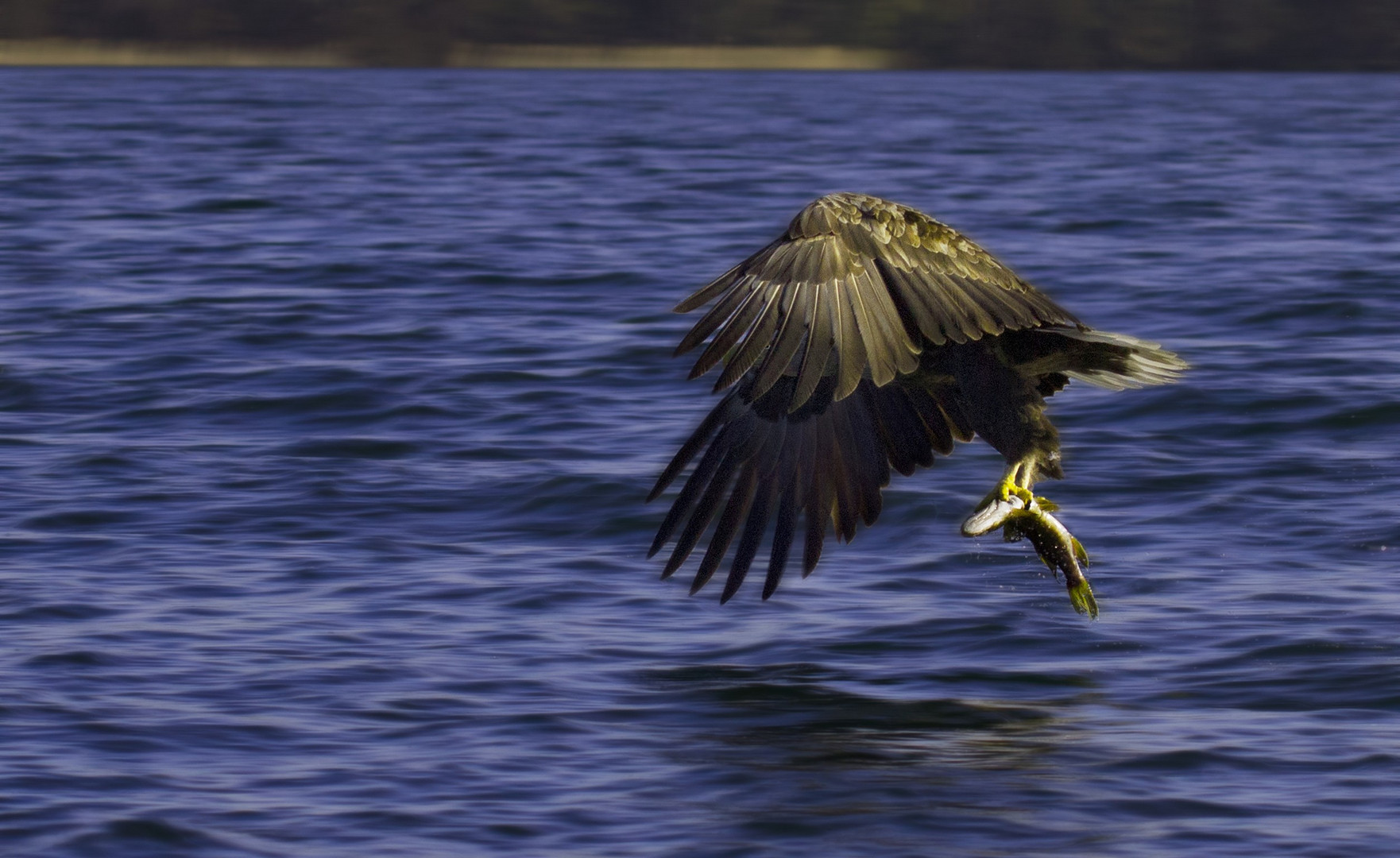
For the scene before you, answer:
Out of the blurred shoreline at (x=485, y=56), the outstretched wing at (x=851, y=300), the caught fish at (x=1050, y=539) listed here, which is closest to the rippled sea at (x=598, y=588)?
the caught fish at (x=1050, y=539)

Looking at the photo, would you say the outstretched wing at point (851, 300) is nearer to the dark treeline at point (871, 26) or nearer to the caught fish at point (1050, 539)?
the caught fish at point (1050, 539)

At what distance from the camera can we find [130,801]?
4.68m

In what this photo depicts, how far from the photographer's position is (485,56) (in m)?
59.2

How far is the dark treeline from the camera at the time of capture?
57.2 metres

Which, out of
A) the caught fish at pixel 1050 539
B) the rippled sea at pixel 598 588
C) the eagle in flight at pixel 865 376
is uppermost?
the eagle in flight at pixel 865 376

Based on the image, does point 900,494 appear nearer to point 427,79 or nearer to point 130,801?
point 130,801

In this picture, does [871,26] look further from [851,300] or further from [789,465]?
[851,300]

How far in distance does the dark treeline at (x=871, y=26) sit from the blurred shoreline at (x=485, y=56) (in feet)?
0.83

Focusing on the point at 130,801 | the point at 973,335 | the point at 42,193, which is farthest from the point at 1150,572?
the point at 42,193

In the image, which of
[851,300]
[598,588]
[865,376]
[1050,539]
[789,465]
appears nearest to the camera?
[851,300]

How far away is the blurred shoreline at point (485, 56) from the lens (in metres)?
56.1

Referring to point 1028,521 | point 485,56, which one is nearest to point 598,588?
point 1028,521

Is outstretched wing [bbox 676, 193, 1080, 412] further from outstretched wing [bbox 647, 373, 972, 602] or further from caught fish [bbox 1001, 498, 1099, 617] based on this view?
outstretched wing [bbox 647, 373, 972, 602]

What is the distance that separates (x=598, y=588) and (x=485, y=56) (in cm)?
5405
